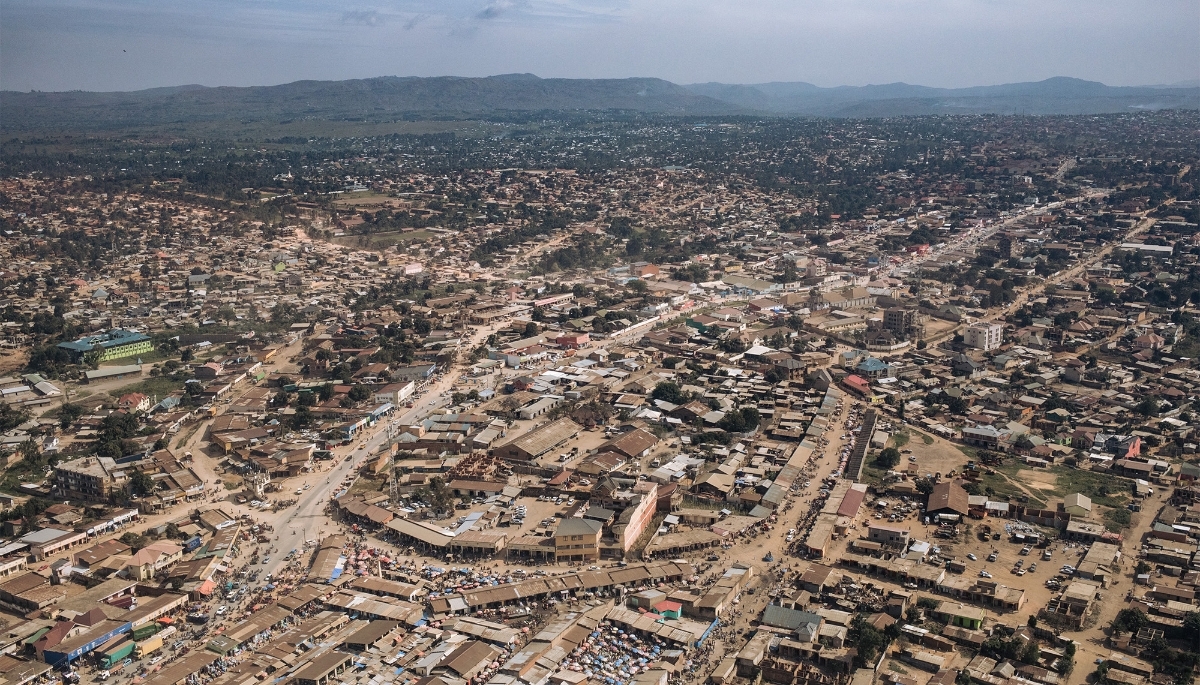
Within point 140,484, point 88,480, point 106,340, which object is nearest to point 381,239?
point 106,340

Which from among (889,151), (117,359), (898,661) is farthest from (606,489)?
(889,151)

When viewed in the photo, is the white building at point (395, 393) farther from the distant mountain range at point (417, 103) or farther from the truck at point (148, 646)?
the distant mountain range at point (417, 103)

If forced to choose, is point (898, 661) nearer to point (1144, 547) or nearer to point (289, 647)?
point (1144, 547)

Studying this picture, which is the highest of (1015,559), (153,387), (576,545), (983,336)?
(983,336)

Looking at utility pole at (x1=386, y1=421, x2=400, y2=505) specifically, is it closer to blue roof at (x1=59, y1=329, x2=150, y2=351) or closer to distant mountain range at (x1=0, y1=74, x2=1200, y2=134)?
blue roof at (x1=59, y1=329, x2=150, y2=351)

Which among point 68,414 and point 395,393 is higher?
point 395,393

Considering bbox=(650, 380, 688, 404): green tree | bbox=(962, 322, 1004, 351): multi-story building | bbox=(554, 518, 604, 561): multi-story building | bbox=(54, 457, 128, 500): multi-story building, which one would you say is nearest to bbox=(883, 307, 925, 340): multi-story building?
bbox=(962, 322, 1004, 351): multi-story building

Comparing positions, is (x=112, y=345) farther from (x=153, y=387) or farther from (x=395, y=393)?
(x=395, y=393)
